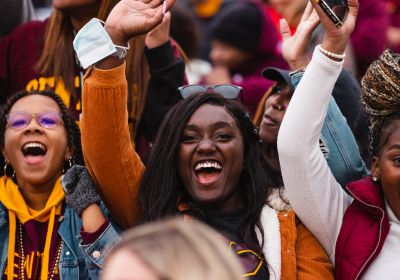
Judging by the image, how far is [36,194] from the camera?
4.59 metres

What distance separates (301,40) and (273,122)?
0.41m

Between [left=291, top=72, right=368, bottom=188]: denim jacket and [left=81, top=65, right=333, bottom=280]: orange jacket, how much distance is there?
322 millimetres

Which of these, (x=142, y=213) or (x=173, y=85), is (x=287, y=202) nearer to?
(x=142, y=213)

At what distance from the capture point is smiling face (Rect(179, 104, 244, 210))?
424cm

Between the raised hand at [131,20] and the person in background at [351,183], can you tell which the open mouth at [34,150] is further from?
the person in background at [351,183]

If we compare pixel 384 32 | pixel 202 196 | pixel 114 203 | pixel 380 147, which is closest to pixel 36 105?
pixel 114 203

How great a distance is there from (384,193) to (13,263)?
5.17 feet

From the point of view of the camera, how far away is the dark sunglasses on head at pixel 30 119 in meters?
4.62

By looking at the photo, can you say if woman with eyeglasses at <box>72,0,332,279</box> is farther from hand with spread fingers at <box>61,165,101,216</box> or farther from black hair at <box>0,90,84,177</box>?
black hair at <box>0,90,84,177</box>

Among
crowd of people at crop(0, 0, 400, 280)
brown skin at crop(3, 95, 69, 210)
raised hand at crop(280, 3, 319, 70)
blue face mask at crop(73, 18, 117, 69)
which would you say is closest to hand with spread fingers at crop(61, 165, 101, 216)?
crowd of people at crop(0, 0, 400, 280)

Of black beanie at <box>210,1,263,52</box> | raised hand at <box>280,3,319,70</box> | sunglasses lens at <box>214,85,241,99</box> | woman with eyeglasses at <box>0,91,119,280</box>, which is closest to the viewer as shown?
woman with eyeglasses at <box>0,91,119,280</box>

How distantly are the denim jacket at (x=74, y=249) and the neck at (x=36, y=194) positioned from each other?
0.14 metres

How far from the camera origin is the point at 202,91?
4484mm

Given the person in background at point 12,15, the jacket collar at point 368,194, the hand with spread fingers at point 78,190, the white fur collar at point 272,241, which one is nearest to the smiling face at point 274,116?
the white fur collar at point 272,241
